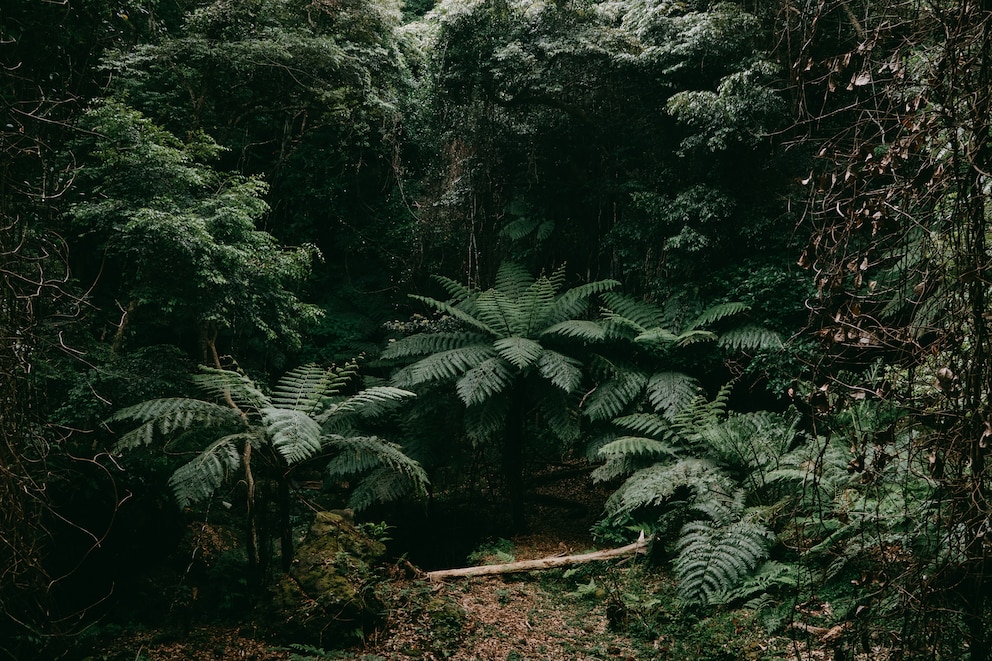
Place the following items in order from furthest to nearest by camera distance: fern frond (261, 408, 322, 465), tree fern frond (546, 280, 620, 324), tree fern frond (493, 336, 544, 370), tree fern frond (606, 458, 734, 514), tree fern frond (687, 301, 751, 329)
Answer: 1. tree fern frond (546, 280, 620, 324)
2. tree fern frond (687, 301, 751, 329)
3. tree fern frond (493, 336, 544, 370)
4. tree fern frond (606, 458, 734, 514)
5. fern frond (261, 408, 322, 465)

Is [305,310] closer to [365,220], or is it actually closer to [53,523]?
[53,523]

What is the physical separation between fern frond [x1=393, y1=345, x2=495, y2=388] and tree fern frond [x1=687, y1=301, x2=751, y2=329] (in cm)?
205

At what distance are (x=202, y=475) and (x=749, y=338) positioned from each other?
473cm

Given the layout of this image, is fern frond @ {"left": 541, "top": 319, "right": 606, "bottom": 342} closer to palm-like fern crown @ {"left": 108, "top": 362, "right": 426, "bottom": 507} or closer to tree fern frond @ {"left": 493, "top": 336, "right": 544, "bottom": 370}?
tree fern frond @ {"left": 493, "top": 336, "right": 544, "bottom": 370}

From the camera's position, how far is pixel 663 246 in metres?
7.04

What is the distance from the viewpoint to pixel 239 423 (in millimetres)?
4121

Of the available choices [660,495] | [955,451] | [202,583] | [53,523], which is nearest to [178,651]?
[202,583]

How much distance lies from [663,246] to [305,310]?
3.85m

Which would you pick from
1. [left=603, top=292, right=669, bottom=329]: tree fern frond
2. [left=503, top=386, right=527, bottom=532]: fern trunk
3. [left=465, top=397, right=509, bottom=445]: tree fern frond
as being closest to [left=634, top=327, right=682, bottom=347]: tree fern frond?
[left=603, top=292, right=669, bottom=329]: tree fern frond

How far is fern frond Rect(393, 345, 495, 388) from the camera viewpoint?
571cm

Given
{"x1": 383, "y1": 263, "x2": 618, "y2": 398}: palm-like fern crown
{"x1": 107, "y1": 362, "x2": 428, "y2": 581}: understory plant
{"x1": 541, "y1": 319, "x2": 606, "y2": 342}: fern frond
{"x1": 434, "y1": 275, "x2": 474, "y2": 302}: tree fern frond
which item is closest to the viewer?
{"x1": 107, "y1": 362, "x2": 428, "y2": 581}: understory plant

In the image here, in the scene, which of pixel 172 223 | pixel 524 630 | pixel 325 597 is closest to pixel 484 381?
pixel 524 630

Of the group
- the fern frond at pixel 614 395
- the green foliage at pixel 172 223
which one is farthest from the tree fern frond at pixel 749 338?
the green foliage at pixel 172 223

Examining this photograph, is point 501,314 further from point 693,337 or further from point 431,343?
point 693,337
